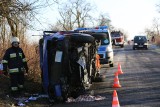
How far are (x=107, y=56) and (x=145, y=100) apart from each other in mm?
10740

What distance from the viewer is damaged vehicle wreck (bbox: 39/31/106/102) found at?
1057 cm

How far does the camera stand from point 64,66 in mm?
10594

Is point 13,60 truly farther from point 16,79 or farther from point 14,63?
point 16,79

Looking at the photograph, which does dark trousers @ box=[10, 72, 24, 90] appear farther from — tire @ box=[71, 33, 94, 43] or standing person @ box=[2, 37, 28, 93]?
tire @ box=[71, 33, 94, 43]

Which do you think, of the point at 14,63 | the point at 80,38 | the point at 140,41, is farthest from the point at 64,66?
the point at 140,41

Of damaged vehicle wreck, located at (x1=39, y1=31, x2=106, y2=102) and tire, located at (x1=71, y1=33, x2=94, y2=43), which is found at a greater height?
tire, located at (x1=71, y1=33, x2=94, y2=43)

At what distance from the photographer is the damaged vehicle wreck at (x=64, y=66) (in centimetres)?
1057

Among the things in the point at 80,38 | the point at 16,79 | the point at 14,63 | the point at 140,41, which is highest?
the point at 80,38

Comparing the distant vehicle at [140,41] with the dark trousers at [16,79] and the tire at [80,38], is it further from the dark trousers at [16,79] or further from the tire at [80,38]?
the tire at [80,38]

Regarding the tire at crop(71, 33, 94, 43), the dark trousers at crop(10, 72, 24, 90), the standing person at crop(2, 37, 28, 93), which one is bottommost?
the dark trousers at crop(10, 72, 24, 90)

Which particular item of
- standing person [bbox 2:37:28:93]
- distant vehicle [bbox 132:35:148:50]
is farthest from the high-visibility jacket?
distant vehicle [bbox 132:35:148:50]

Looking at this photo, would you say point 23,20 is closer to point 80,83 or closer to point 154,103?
point 80,83

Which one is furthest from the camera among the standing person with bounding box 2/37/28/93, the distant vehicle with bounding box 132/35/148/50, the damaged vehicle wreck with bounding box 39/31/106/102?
the distant vehicle with bounding box 132/35/148/50

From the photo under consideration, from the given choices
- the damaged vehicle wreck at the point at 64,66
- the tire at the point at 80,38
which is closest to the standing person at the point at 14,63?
the damaged vehicle wreck at the point at 64,66
